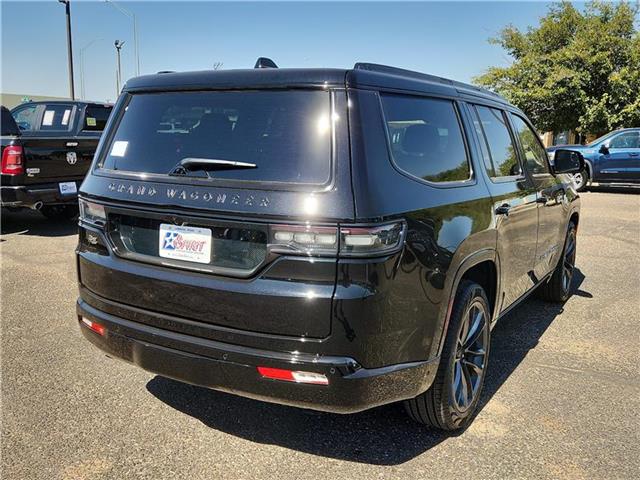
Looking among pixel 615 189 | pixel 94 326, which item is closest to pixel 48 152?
pixel 94 326

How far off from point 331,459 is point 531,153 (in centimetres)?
296

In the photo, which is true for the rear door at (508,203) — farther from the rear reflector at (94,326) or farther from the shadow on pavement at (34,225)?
the shadow on pavement at (34,225)

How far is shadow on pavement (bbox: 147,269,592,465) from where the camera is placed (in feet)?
9.26

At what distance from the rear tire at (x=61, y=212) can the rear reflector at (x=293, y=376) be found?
8.01 m

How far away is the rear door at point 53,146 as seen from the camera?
25.2ft

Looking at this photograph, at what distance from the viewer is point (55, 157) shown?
26.1ft

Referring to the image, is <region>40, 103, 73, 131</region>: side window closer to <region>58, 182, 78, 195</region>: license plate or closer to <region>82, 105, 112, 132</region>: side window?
<region>82, 105, 112, 132</region>: side window

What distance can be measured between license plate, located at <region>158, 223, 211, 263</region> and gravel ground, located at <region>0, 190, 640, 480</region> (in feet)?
3.28

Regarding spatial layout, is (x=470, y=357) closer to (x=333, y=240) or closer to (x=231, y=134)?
(x=333, y=240)

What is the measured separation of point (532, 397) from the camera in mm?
3436

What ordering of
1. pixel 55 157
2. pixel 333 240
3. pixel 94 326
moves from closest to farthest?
pixel 333 240
pixel 94 326
pixel 55 157

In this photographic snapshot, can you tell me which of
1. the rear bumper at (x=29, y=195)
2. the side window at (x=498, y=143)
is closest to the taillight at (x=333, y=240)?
the side window at (x=498, y=143)

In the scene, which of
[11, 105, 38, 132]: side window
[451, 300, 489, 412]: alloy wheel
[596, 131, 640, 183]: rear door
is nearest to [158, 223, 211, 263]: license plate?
[451, 300, 489, 412]: alloy wheel

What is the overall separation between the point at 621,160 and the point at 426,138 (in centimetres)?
1442
